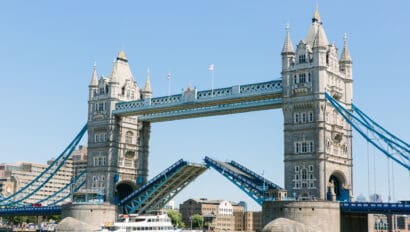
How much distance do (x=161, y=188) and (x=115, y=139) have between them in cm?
1162

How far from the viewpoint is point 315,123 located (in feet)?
270

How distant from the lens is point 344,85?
8831 cm

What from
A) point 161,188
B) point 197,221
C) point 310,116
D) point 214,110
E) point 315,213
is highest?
point 214,110

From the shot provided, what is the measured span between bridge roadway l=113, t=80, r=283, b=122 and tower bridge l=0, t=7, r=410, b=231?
0.15 m

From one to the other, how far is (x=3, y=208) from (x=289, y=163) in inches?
2601

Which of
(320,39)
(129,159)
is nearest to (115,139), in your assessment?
(129,159)

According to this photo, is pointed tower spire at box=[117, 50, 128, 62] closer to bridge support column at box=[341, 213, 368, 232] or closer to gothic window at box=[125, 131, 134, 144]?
Result: gothic window at box=[125, 131, 134, 144]

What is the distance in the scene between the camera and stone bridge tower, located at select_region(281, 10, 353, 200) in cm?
8156

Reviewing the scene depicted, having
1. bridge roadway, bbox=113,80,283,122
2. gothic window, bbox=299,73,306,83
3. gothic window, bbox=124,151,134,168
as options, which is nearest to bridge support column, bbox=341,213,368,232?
bridge roadway, bbox=113,80,283,122

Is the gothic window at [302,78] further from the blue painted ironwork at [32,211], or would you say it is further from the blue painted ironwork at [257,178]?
the blue painted ironwork at [32,211]

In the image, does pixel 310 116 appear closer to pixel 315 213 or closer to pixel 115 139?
pixel 315 213

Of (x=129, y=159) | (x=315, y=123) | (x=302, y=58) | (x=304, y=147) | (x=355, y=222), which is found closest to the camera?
(x=315, y=123)

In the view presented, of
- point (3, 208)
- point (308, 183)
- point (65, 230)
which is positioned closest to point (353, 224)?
point (308, 183)

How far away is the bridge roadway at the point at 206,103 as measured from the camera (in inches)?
3498
